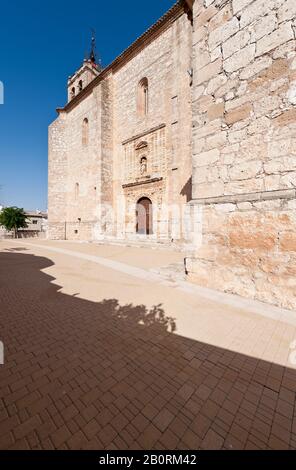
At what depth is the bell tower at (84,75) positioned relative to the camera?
2100cm

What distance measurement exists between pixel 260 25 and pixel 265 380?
221 inches

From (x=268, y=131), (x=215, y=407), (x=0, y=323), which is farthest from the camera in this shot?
(x=268, y=131)

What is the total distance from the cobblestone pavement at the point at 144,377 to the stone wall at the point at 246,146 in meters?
1.06

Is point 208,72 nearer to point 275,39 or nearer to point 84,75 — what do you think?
point 275,39

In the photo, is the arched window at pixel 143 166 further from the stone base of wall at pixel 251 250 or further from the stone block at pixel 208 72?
the stone base of wall at pixel 251 250

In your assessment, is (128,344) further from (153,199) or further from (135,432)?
(153,199)

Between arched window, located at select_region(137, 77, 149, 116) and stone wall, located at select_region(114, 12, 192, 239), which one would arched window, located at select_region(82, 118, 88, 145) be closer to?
stone wall, located at select_region(114, 12, 192, 239)

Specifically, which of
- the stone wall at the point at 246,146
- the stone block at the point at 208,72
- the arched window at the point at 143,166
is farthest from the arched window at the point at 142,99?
the stone block at the point at 208,72

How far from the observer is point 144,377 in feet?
6.47

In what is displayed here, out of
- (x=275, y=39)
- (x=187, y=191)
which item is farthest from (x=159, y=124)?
(x=275, y=39)

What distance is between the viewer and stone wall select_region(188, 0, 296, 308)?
11.4ft

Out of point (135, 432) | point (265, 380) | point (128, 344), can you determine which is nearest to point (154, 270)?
point (128, 344)

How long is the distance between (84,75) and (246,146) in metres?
24.5

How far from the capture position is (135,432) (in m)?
1.43
